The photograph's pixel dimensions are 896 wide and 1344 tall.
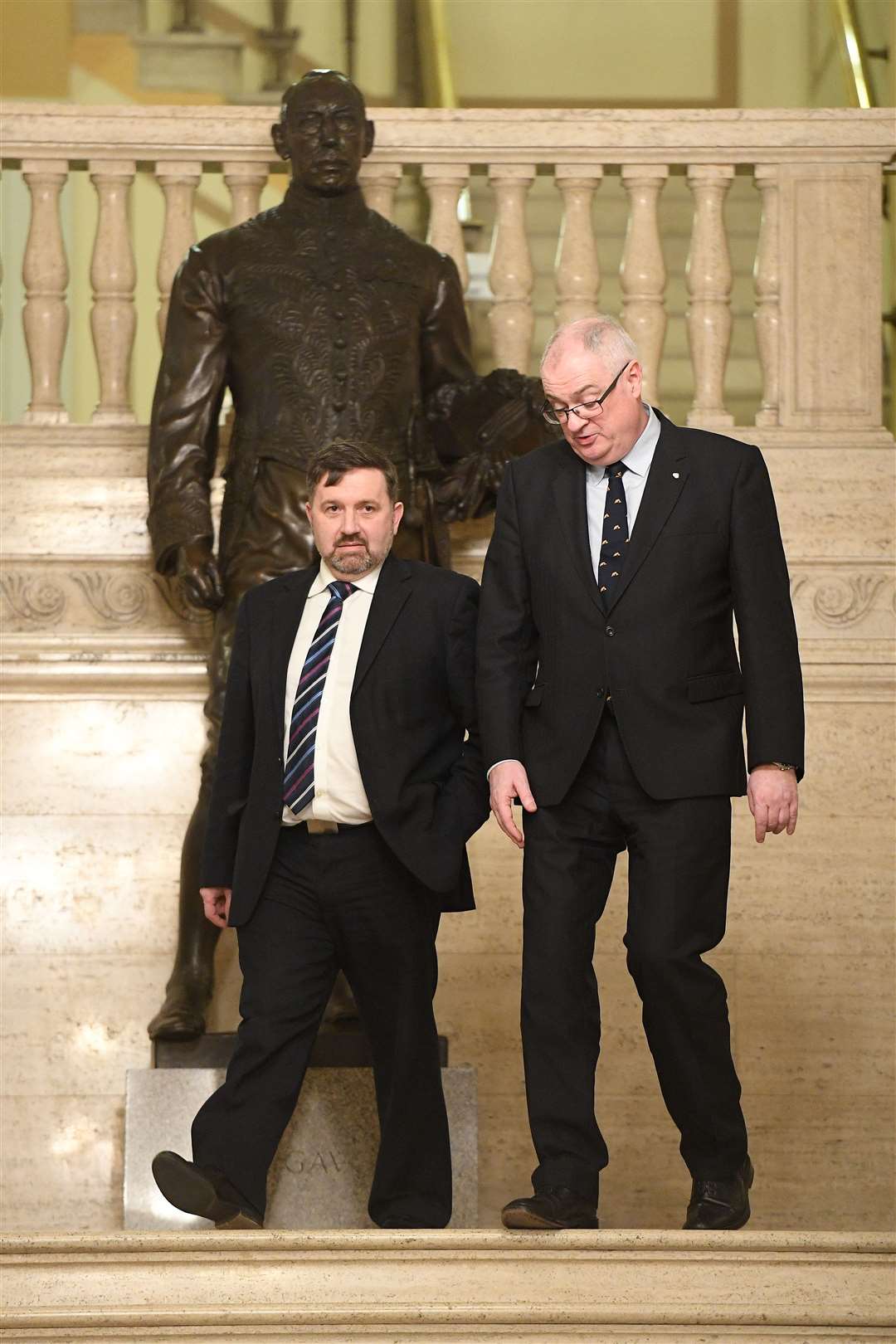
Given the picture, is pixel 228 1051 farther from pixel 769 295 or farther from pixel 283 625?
pixel 769 295

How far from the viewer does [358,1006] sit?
4406 millimetres

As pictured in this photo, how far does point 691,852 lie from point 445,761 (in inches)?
22.8

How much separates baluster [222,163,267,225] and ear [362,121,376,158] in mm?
553

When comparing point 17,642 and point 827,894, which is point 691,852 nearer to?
point 827,894

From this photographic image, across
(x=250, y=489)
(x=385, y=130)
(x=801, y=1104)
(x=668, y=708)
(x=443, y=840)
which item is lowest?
(x=801, y=1104)

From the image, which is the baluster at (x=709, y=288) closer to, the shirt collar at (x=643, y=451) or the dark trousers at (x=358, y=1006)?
the shirt collar at (x=643, y=451)

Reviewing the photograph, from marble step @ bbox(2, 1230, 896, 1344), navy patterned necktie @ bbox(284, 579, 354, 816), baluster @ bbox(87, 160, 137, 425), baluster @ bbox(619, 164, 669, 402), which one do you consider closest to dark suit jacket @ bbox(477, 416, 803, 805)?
navy patterned necktie @ bbox(284, 579, 354, 816)

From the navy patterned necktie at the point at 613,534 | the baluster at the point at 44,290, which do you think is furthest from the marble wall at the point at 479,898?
the navy patterned necktie at the point at 613,534

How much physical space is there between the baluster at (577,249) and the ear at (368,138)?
0.67 m

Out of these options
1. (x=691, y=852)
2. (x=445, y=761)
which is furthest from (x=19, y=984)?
(x=691, y=852)

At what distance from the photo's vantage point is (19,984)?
5.74 meters

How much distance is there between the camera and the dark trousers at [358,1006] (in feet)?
13.6

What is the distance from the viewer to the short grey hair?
13.0ft

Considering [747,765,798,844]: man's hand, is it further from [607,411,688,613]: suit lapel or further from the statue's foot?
the statue's foot
